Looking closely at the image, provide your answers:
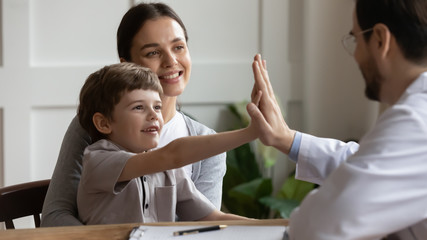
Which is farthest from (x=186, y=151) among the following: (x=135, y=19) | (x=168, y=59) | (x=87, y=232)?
(x=135, y=19)

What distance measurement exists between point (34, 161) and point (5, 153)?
0.51 ft

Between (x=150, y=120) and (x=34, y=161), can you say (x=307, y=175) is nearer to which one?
(x=150, y=120)

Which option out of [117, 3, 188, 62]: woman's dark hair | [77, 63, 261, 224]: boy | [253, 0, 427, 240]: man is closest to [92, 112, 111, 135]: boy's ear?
[77, 63, 261, 224]: boy

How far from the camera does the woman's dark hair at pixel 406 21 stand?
3.54 feet

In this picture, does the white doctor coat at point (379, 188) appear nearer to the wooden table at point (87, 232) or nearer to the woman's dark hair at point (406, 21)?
the woman's dark hair at point (406, 21)

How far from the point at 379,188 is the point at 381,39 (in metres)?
0.29

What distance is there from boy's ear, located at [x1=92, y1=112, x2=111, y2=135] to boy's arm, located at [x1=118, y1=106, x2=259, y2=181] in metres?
0.18

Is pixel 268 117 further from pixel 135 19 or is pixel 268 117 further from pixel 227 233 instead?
pixel 135 19

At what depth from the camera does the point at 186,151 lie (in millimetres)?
1487

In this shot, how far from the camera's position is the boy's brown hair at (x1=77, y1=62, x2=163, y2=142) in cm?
165

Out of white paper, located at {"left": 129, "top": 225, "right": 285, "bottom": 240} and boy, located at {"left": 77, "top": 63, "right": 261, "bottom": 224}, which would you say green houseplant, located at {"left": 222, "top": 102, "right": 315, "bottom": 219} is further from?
white paper, located at {"left": 129, "top": 225, "right": 285, "bottom": 240}

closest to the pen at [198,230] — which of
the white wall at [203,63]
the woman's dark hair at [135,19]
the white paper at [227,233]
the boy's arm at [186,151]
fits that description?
the white paper at [227,233]

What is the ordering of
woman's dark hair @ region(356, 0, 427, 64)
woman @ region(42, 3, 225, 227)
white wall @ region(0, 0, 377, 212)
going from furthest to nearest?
1. white wall @ region(0, 0, 377, 212)
2. woman @ region(42, 3, 225, 227)
3. woman's dark hair @ region(356, 0, 427, 64)

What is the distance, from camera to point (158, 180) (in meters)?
1.62
